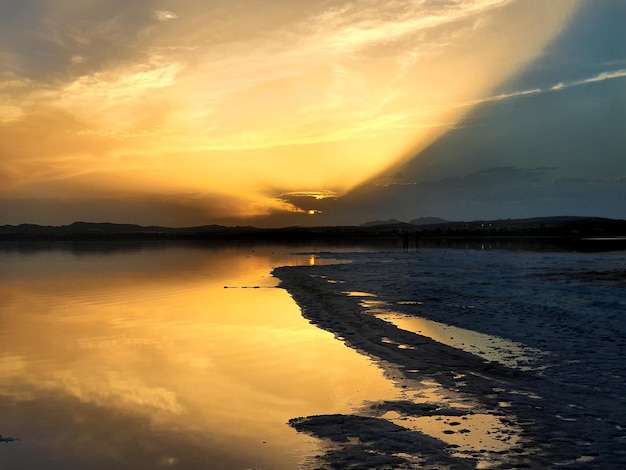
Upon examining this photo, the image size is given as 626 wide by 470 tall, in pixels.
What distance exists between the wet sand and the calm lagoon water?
2.07 ft

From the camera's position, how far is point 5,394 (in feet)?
32.9

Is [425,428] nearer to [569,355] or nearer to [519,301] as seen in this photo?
[569,355]

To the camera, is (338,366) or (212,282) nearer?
(338,366)

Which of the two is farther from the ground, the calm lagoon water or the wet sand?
the wet sand

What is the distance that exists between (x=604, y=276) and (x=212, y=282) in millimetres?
21532

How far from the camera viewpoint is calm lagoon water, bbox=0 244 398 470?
7.37 m

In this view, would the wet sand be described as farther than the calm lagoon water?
No

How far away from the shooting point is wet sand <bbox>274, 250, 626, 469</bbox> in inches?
282

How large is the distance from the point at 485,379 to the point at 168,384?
5873 mm

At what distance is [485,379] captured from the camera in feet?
35.3

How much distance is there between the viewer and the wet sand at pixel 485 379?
282 inches

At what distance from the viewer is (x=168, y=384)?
10.7 meters

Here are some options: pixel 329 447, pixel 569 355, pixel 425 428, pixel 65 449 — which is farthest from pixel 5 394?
pixel 569 355

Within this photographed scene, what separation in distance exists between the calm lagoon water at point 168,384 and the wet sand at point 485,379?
0.63 metres
